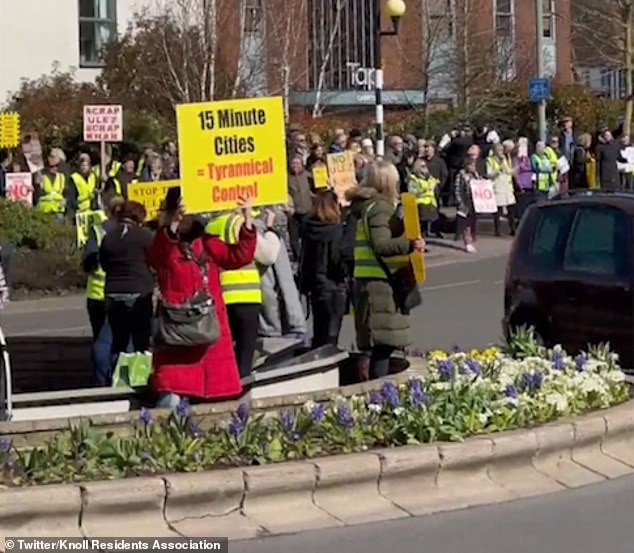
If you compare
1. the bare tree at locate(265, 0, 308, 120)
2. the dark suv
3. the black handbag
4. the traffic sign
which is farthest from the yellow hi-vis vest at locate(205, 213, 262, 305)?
the bare tree at locate(265, 0, 308, 120)

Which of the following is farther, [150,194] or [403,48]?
[403,48]

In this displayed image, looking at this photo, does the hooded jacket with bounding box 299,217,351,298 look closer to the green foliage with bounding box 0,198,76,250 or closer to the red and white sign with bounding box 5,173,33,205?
the green foliage with bounding box 0,198,76,250

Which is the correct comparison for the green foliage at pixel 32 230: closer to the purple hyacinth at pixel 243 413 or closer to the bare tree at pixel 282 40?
the bare tree at pixel 282 40

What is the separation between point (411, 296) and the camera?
11.3 meters

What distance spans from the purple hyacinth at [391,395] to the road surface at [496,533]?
0.86 metres

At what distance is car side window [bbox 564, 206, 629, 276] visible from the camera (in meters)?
12.0

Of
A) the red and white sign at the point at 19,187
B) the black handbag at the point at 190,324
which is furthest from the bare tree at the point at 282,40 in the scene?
the black handbag at the point at 190,324

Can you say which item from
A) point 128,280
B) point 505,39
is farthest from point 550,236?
point 505,39

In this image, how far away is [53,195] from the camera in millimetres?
26359

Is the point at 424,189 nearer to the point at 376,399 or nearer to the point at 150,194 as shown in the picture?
the point at 150,194

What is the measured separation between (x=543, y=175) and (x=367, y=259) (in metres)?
19.2

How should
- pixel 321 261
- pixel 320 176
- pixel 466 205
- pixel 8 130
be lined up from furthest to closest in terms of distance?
pixel 8 130
pixel 466 205
pixel 320 176
pixel 321 261

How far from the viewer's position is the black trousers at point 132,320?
40.1 feet

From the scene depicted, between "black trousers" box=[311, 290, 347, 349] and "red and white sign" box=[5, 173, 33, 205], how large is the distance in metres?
12.6
